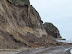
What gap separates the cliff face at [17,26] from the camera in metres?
43.5

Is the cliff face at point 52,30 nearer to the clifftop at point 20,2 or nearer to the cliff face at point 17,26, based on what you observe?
the cliff face at point 17,26

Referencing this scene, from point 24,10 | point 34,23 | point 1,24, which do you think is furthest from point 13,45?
point 34,23

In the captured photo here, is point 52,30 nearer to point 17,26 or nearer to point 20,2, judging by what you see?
point 20,2

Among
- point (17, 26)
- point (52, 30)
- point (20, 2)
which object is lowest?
point (52, 30)

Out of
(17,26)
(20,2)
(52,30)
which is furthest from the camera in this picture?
(52,30)

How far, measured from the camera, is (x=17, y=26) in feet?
191

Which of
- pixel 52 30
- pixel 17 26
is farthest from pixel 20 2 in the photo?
pixel 52 30

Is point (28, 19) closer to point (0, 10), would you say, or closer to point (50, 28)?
point (0, 10)

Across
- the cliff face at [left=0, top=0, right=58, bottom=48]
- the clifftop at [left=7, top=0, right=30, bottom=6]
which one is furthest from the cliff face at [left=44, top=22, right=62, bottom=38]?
the clifftop at [left=7, top=0, right=30, bottom=6]

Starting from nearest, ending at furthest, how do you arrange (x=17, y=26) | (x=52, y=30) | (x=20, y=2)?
(x=17, y=26) < (x=20, y=2) < (x=52, y=30)

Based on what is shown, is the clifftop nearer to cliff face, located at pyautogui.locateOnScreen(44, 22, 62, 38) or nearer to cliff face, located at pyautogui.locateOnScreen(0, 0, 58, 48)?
cliff face, located at pyautogui.locateOnScreen(0, 0, 58, 48)

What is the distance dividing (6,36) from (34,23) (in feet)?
116

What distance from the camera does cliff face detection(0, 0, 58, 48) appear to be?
1713 inches

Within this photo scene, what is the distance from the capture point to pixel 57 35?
147 meters
